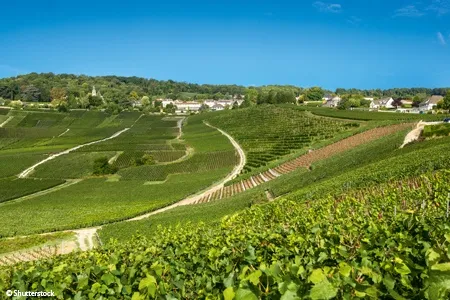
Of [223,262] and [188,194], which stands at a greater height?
[223,262]

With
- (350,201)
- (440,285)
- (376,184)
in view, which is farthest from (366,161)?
(440,285)

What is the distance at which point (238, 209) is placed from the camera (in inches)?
1194

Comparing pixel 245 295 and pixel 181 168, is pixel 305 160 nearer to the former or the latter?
pixel 181 168

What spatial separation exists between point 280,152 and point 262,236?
61.9 meters

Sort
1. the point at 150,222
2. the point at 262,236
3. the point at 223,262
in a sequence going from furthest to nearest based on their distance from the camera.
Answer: the point at 150,222, the point at 262,236, the point at 223,262

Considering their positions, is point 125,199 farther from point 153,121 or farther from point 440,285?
point 153,121

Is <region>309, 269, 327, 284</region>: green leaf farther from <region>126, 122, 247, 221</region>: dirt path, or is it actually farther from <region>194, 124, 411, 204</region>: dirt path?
<region>194, 124, 411, 204</region>: dirt path

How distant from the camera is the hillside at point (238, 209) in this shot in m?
4.64

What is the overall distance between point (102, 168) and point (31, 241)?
40.9 meters

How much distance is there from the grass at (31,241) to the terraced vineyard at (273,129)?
3385 cm

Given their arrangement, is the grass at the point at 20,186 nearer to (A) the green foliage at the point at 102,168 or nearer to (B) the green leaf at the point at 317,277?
(A) the green foliage at the point at 102,168

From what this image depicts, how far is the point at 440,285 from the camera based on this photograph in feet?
9.20

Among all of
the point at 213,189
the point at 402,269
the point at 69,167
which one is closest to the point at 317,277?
the point at 402,269

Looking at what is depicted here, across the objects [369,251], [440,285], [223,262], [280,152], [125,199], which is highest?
[440,285]
